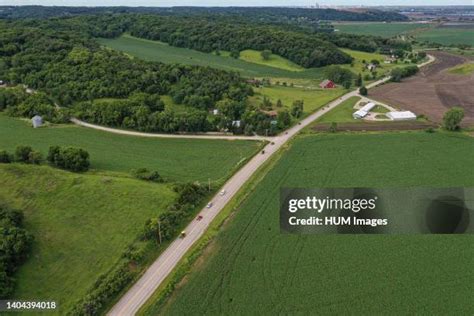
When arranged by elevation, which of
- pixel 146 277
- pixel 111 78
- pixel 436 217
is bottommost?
pixel 146 277

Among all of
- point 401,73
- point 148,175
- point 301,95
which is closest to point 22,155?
point 148,175

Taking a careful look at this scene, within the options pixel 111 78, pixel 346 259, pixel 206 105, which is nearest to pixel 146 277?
pixel 346 259

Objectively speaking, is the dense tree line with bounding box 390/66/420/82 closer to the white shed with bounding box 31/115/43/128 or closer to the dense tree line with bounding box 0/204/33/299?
the white shed with bounding box 31/115/43/128

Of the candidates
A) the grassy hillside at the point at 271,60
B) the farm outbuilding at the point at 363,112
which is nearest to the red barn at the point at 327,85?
the farm outbuilding at the point at 363,112

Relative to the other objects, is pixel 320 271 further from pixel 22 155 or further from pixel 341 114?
pixel 341 114

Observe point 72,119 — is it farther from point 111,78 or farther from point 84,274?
point 84,274

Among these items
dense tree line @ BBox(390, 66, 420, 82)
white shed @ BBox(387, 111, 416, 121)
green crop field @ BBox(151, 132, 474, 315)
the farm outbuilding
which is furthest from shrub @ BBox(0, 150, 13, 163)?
dense tree line @ BBox(390, 66, 420, 82)

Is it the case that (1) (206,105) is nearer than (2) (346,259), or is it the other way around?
(2) (346,259)
